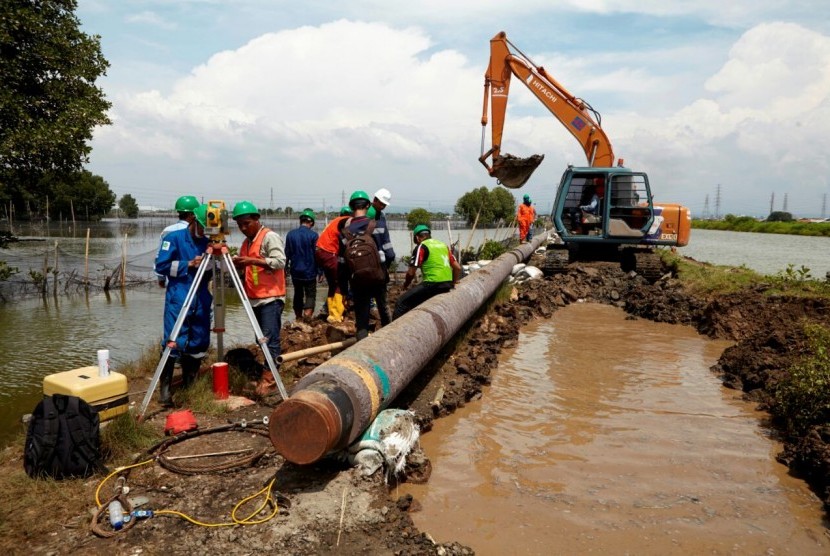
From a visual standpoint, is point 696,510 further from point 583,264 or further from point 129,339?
point 583,264

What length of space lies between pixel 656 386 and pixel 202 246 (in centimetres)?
510

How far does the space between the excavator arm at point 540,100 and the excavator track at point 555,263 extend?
6.39 ft

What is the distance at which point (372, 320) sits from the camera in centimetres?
812

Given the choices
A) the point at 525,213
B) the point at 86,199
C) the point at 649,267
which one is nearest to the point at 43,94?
the point at 525,213

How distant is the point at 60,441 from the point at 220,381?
1.69 metres

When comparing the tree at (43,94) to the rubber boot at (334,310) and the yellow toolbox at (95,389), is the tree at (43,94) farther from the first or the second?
the yellow toolbox at (95,389)

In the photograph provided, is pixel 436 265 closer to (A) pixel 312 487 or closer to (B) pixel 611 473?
(B) pixel 611 473

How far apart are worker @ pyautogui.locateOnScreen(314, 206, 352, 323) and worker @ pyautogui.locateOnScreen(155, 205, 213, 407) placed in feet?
9.56

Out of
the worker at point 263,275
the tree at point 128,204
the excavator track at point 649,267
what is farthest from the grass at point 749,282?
the tree at point 128,204

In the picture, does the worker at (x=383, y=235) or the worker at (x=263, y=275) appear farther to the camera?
the worker at (x=383, y=235)

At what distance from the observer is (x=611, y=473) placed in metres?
4.21

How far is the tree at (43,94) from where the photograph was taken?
1148cm

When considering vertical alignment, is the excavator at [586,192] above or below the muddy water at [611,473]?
above

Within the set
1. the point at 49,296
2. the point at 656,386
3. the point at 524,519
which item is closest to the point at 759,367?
the point at 656,386
